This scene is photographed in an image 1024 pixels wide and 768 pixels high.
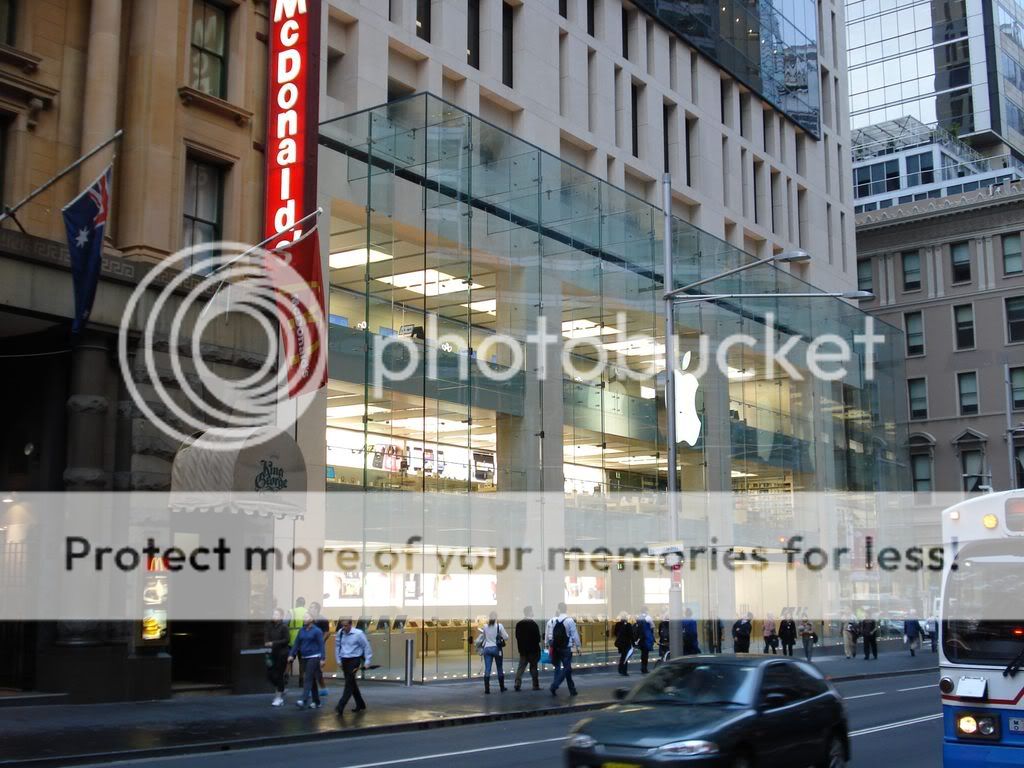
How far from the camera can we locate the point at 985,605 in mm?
9781

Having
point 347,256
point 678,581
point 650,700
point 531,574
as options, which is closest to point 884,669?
point 531,574

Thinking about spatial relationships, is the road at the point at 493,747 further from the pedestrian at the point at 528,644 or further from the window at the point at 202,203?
the window at the point at 202,203

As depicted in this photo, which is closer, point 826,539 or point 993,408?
point 826,539

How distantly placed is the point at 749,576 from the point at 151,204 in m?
28.8

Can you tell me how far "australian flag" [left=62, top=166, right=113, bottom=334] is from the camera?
58.2ft

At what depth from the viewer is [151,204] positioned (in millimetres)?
21625

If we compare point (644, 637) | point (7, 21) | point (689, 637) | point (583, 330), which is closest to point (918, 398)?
point (583, 330)

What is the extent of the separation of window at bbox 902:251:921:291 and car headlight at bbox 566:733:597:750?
216 feet

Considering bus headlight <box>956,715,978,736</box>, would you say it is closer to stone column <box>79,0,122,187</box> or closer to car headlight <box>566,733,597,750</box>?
car headlight <box>566,733,597,750</box>

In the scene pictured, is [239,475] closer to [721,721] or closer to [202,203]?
[202,203]

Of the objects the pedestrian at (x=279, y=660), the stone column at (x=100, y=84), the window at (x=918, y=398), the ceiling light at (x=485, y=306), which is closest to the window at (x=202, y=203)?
the stone column at (x=100, y=84)

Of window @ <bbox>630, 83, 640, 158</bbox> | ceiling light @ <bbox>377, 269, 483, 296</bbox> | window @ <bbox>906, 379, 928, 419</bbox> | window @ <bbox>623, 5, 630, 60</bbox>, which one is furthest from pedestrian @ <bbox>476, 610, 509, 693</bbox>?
window @ <bbox>906, 379, 928, 419</bbox>

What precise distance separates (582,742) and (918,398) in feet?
214

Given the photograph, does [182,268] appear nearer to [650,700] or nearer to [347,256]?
[347,256]
